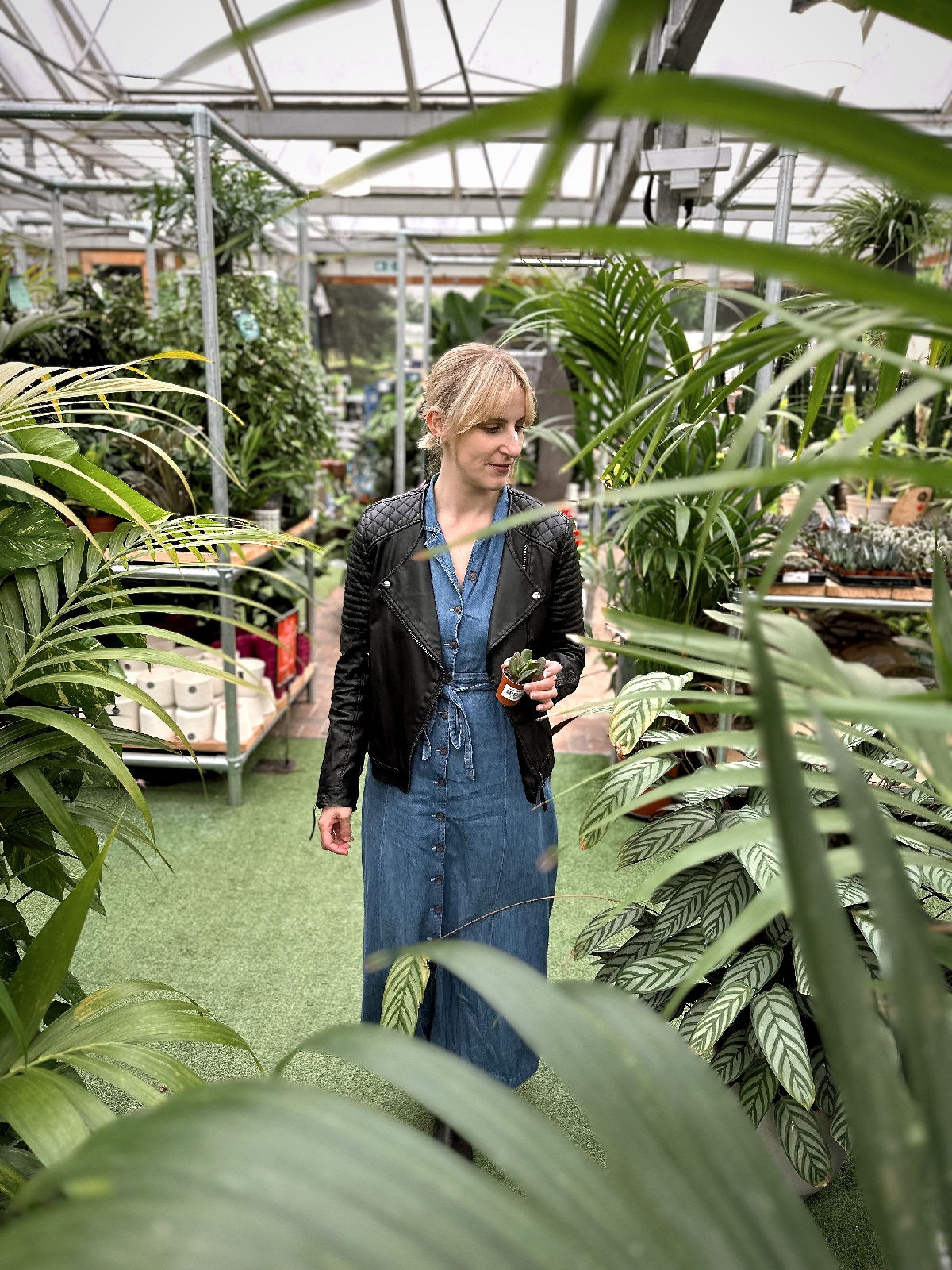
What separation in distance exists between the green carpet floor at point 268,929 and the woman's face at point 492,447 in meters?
0.71

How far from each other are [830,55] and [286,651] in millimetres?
2686

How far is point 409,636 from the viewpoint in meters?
1.67

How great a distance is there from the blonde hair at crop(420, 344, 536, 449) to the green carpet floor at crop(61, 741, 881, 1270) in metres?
0.82

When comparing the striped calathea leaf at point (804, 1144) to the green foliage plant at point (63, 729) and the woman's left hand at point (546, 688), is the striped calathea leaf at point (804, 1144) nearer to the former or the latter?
the woman's left hand at point (546, 688)

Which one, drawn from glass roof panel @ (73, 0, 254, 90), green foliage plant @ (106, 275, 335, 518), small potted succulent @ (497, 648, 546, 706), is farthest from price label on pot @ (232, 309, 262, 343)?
glass roof panel @ (73, 0, 254, 90)

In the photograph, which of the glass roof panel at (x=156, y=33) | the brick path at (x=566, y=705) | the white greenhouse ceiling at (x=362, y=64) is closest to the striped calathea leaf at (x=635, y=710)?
the brick path at (x=566, y=705)

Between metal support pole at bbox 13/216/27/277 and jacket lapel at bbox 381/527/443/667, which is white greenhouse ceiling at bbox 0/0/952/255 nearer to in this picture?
metal support pole at bbox 13/216/27/277

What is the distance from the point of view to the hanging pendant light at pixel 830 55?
2654 millimetres

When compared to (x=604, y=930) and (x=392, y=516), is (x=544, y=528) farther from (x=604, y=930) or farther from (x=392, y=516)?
(x=604, y=930)

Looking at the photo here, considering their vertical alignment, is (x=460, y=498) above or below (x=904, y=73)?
below

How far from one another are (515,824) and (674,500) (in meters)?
1.33

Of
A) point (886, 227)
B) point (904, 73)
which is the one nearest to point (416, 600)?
point (886, 227)

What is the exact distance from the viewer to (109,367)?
1208 mm

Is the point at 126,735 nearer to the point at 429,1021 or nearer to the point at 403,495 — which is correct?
the point at 403,495
